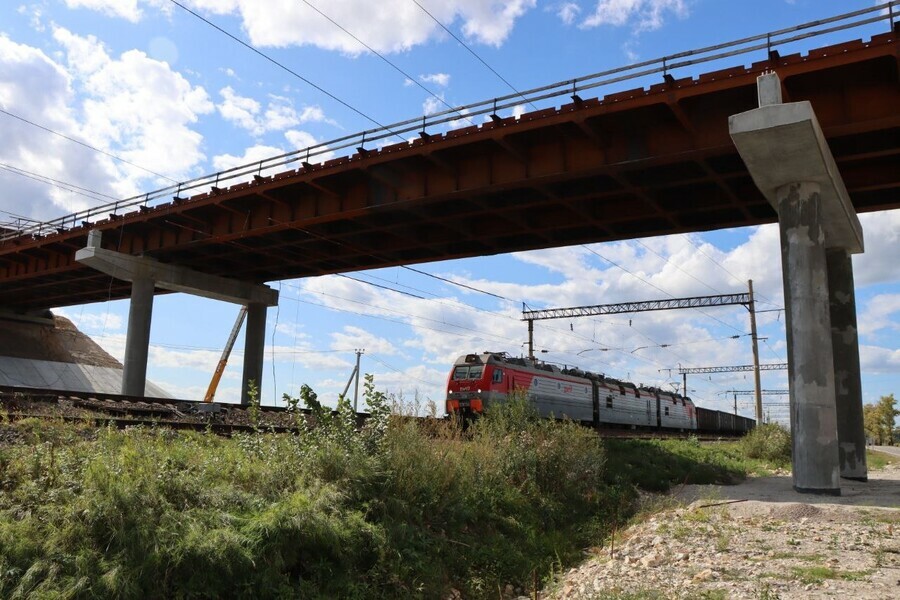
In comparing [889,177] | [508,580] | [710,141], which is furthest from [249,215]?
[889,177]

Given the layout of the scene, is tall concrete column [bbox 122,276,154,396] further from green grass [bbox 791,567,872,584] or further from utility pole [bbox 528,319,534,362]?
green grass [bbox 791,567,872,584]

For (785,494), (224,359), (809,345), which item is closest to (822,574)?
(785,494)

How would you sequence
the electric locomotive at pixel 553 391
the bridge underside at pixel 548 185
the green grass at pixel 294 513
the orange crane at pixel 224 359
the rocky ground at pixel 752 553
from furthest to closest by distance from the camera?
the orange crane at pixel 224 359 < the electric locomotive at pixel 553 391 < the bridge underside at pixel 548 185 < the rocky ground at pixel 752 553 < the green grass at pixel 294 513

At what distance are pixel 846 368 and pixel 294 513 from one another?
19.3 meters

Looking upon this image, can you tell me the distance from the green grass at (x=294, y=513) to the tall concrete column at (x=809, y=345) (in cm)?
529

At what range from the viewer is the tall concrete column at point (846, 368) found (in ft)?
67.2

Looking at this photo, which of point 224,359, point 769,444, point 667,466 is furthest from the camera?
point 224,359

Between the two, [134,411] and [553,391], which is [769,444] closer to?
[553,391]

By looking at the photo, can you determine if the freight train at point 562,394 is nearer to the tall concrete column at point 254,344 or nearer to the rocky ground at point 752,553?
the rocky ground at point 752,553

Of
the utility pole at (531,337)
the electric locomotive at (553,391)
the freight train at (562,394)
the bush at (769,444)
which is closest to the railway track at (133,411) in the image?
the electric locomotive at (553,391)

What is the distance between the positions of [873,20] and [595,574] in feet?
45.7

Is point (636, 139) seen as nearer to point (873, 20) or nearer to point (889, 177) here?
point (873, 20)

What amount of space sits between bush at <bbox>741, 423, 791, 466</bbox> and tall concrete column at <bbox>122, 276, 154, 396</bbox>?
28.6 m

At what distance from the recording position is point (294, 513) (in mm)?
8023
